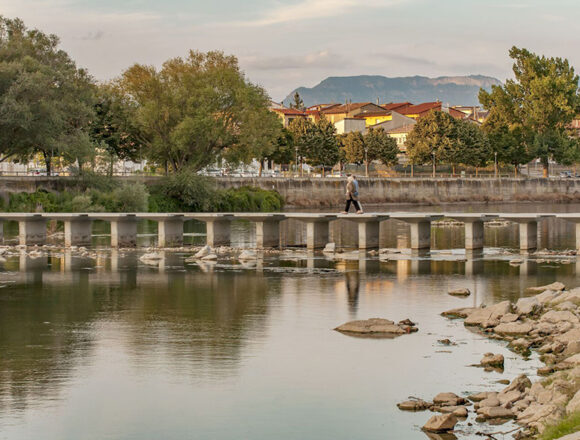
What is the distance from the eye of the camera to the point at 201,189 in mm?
87750

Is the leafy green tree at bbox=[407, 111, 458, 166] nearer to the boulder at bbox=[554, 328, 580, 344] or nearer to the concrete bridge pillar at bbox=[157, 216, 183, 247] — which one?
the concrete bridge pillar at bbox=[157, 216, 183, 247]

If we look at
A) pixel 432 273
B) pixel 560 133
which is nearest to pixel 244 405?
pixel 432 273

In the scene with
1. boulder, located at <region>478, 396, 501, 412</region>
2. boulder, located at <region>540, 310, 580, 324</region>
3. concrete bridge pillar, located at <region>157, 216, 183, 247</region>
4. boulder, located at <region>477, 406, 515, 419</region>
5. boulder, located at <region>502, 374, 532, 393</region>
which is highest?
concrete bridge pillar, located at <region>157, 216, 183, 247</region>

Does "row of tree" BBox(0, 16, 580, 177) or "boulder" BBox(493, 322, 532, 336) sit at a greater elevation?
"row of tree" BBox(0, 16, 580, 177)

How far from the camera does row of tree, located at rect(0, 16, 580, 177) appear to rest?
70.2 meters

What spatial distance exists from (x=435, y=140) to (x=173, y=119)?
177 feet

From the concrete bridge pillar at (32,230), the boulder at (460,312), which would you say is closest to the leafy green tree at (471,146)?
the concrete bridge pillar at (32,230)

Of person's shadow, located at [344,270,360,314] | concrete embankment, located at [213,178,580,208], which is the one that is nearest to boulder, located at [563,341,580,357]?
person's shadow, located at [344,270,360,314]

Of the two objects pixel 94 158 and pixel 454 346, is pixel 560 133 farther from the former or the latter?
pixel 454 346

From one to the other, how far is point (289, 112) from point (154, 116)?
105 meters

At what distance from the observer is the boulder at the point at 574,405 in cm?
1616

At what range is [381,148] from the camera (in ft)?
454

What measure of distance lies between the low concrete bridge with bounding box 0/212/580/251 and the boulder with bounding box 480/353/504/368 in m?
24.3

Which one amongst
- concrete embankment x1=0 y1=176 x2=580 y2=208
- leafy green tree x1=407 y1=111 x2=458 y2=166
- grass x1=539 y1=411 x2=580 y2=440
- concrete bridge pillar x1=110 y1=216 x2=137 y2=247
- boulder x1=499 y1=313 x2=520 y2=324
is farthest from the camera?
leafy green tree x1=407 y1=111 x2=458 y2=166
